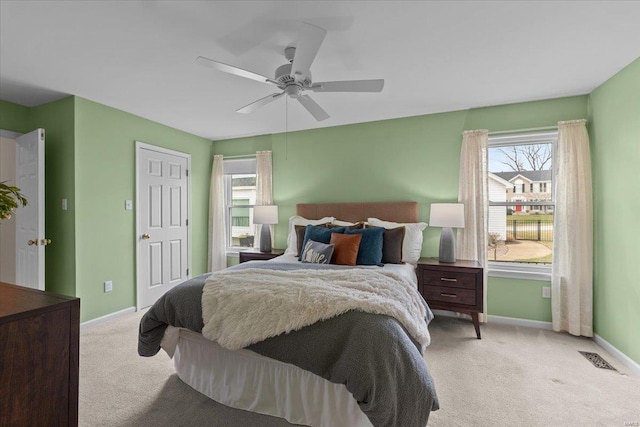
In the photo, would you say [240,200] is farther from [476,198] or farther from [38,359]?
[38,359]

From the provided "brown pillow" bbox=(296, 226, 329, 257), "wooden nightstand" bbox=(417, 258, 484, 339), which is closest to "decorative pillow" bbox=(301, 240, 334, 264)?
"brown pillow" bbox=(296, 226, 329, 257)

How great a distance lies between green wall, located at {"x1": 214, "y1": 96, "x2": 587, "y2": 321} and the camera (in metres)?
3.29

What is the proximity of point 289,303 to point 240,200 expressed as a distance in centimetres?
358

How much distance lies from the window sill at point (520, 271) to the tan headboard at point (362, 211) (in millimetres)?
1053

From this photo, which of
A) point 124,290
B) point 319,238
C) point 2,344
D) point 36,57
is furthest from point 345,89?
point 124,290

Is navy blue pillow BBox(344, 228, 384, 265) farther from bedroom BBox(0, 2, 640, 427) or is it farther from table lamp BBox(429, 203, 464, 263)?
bedroom BBox(0, 2, 640, 427)

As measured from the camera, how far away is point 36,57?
7.75 feet

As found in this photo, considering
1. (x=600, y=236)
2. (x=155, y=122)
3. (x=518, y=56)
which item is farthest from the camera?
(x=155, y=122)

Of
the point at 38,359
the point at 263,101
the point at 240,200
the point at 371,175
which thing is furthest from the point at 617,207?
the point at 240,200

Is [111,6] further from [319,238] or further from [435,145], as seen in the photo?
[435,145]

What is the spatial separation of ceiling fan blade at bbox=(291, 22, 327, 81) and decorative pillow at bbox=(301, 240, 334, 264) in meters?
1.59

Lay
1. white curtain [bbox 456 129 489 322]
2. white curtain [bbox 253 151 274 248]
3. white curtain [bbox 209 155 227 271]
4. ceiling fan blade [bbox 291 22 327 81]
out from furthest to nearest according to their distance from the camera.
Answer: white curtain [bbox 209 155 227 271] < white curtain [bbox 253 151 274 248] < white curtain [bbox 456 129 489 322] < ceiling fan blade [bbox 291 22 327 81]

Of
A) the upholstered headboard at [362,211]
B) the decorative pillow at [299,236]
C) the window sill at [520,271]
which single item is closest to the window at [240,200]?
the upholstered headboard at [362,211]

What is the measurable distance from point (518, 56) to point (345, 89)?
4.71ft
